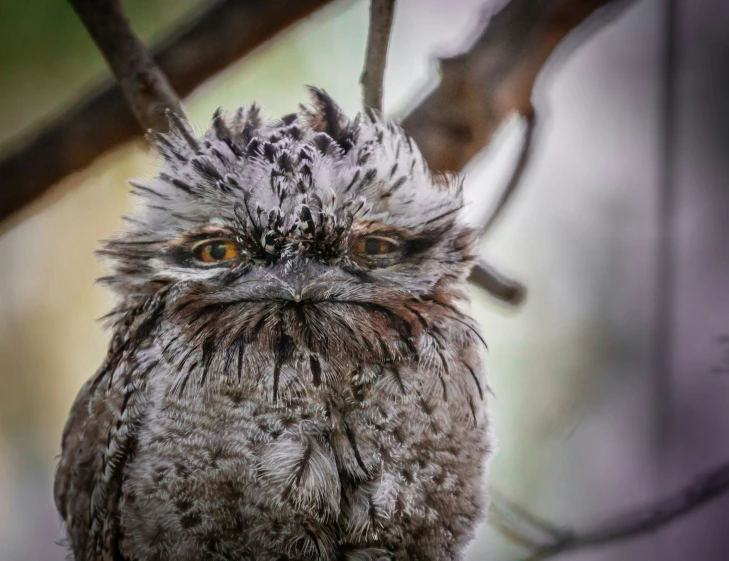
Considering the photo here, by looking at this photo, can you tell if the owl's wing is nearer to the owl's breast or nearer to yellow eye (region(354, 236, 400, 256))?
the owl's breast

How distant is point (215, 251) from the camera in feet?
2.68

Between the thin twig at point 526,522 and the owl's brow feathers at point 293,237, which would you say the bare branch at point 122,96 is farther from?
the thin twig at point 526,522

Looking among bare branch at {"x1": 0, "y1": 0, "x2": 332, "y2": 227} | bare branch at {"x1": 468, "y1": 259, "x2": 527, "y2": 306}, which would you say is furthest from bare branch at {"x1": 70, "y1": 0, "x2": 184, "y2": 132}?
bare branch at {"x1": 468, "y1": 259, "x2": 527, "y2": 306}

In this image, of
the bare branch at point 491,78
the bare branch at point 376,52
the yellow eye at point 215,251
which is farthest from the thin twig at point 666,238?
the yellow eye at point 215,251

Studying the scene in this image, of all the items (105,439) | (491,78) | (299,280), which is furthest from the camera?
(491,78)

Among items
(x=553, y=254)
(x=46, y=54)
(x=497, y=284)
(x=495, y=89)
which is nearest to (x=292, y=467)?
(x=497, y=284)

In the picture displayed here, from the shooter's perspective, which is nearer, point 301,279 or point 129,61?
point 301,279

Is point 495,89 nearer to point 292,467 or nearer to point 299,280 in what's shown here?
point 299,280

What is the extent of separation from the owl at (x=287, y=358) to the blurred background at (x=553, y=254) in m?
0.11

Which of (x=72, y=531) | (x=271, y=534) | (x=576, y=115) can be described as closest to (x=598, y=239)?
(x=576, y=115)

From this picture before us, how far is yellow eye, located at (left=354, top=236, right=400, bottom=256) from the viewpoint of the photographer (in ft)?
2.67

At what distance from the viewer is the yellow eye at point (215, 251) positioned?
805 millimetres

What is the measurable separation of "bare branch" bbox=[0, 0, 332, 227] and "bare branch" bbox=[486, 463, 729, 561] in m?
0.87

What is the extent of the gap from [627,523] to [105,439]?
86cm
